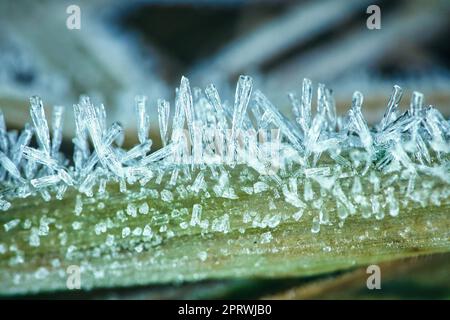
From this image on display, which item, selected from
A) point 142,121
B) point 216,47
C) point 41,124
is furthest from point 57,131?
point 216,47

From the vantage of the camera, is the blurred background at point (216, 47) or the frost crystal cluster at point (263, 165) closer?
the frost crystal cluster at point (263, 165)

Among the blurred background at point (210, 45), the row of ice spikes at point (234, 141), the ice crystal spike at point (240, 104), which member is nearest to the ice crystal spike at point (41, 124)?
the row of ice spikes at point (234, 141)

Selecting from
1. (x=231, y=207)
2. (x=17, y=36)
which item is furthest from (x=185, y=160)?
(x=17, y=36)

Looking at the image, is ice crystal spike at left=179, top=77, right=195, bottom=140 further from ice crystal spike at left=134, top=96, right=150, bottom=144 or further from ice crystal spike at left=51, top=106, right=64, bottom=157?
ice crystal spike at left=51, top=106, right=64, bottom=157

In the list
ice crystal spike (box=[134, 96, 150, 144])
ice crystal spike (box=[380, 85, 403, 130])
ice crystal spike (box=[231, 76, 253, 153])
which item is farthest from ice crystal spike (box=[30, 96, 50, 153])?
ice crystal spike (box=[380, 85, 403, 130])

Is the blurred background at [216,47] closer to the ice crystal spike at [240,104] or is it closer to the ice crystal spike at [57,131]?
the ice crystal spike at [57,131]

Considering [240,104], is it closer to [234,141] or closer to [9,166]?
[234,141]
